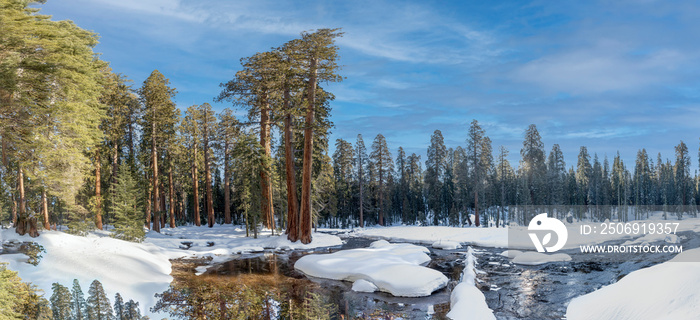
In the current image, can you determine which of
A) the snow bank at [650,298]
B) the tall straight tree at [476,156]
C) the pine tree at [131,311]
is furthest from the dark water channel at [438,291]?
the tall straight tree at [476,156]

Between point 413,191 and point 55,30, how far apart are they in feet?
177

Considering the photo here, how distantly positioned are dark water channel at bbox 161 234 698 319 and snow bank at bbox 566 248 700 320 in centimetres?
85

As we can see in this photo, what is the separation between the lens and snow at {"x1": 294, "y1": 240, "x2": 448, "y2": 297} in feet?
38.2

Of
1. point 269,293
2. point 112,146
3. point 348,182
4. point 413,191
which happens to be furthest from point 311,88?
point 413,191

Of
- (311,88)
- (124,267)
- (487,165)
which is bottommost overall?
(124,267)

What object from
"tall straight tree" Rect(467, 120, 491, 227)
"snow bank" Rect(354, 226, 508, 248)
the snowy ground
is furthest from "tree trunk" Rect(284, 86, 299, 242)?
"tall straight tree" Rect(467, 120, 491, 227)

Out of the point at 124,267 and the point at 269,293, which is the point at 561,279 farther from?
the point at 124,267

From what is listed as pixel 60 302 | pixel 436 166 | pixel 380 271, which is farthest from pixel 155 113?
pixel 436 166

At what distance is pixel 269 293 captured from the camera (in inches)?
452

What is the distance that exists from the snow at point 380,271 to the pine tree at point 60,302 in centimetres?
756

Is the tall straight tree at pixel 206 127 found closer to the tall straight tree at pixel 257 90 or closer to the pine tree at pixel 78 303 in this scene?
the tall straight tree at pixel 257 90

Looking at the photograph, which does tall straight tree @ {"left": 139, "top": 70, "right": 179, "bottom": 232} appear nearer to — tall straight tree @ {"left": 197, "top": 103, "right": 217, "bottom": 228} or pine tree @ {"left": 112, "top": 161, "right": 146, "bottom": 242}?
tall straight tree @ {"left": 197, "top": 103, "right": 217, "bottom": 228}

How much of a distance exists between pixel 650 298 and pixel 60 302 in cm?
1333

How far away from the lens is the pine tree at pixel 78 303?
8758 mm
